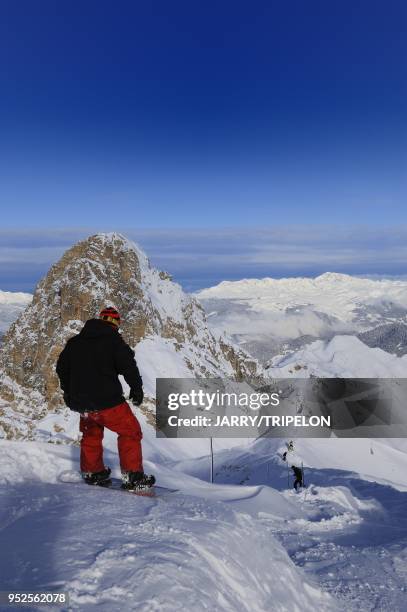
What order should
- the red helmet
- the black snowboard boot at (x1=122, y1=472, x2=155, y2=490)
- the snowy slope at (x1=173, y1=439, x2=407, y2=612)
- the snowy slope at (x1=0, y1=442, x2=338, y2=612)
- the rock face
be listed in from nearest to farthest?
1. the snowy slope at (x1=0, y1=442, x2=338, y2=612)
2. the snowy slope at (x1=173, y1=439, x2=407, y2=612)
3. the black snowboard boot at (x1=122, y1=472, x2=155, y2=490)
4. the red helmet
5. the rock face

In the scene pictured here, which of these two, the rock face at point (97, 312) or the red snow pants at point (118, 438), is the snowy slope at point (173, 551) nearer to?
the red snow pants at point (118, 438)

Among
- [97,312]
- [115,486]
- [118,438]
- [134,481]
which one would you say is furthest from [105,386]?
[97,312]

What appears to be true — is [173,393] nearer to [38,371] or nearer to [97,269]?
[38,371]

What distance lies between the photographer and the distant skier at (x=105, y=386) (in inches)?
294

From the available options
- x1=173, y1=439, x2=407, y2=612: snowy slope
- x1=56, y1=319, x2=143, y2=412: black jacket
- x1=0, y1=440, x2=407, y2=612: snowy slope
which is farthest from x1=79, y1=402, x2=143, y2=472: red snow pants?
x1=173, y1=439, x2=407, y2=612: snowy slope

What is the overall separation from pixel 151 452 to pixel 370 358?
142 metres

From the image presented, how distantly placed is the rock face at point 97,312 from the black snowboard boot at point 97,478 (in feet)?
163

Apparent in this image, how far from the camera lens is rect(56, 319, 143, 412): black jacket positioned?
746cm

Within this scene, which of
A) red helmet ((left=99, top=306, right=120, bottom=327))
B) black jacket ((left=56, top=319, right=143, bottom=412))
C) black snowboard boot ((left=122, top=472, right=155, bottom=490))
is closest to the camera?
black jacket ((left=56, top=319, right=143, bottom=412))

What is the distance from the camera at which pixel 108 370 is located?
7.51 m

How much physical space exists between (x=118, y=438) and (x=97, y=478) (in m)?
0.72

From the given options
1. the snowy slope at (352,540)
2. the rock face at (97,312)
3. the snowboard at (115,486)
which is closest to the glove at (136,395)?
the snowboard at (115,486)

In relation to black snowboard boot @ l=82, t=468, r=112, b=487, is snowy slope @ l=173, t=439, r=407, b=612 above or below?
below

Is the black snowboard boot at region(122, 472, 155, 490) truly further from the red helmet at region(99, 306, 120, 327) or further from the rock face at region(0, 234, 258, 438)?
the rock face at region(0, 234, 258, 438)
